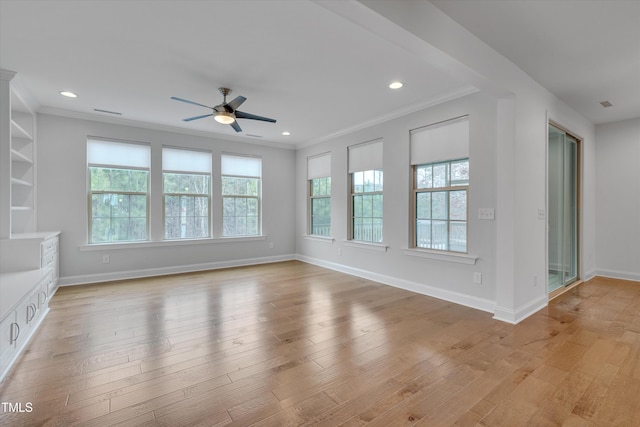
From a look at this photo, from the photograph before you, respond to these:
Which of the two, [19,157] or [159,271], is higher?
[19,157]

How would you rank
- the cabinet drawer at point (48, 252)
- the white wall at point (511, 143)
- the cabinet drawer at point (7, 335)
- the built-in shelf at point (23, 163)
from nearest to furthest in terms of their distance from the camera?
the cabinet drawer at point (7, 335) → the white wall at point (511, 143) → the cabinet drawer at point (48, 252) → the built-in shelf at point (23, 163)

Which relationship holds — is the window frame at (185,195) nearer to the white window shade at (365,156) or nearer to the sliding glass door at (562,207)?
the white window shade at (365,156)

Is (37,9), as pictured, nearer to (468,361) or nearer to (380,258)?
(468,361)

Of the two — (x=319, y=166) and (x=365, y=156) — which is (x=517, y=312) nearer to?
(x=365, y=156)

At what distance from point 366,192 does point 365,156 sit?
2.11ft

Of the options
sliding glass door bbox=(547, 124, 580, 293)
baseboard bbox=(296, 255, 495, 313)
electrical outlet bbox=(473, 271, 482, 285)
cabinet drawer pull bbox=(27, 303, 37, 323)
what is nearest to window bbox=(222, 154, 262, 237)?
→ baseboard bbox=(296, 255, 495, 313)

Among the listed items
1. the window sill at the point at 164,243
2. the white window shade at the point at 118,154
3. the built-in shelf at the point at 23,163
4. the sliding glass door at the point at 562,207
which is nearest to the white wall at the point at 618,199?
the sliding glass door at the point at 562,207

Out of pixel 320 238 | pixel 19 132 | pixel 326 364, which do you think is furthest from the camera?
pixel 320 238

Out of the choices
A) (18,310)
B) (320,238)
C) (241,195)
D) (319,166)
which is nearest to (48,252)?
(18,310)

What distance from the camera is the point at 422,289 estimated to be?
13.8 ft

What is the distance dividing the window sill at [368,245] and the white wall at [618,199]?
3.96 m

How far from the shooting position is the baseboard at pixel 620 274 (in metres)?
4.85

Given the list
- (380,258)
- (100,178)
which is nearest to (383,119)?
(380,258)

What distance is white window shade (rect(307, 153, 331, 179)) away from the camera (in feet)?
20.1
